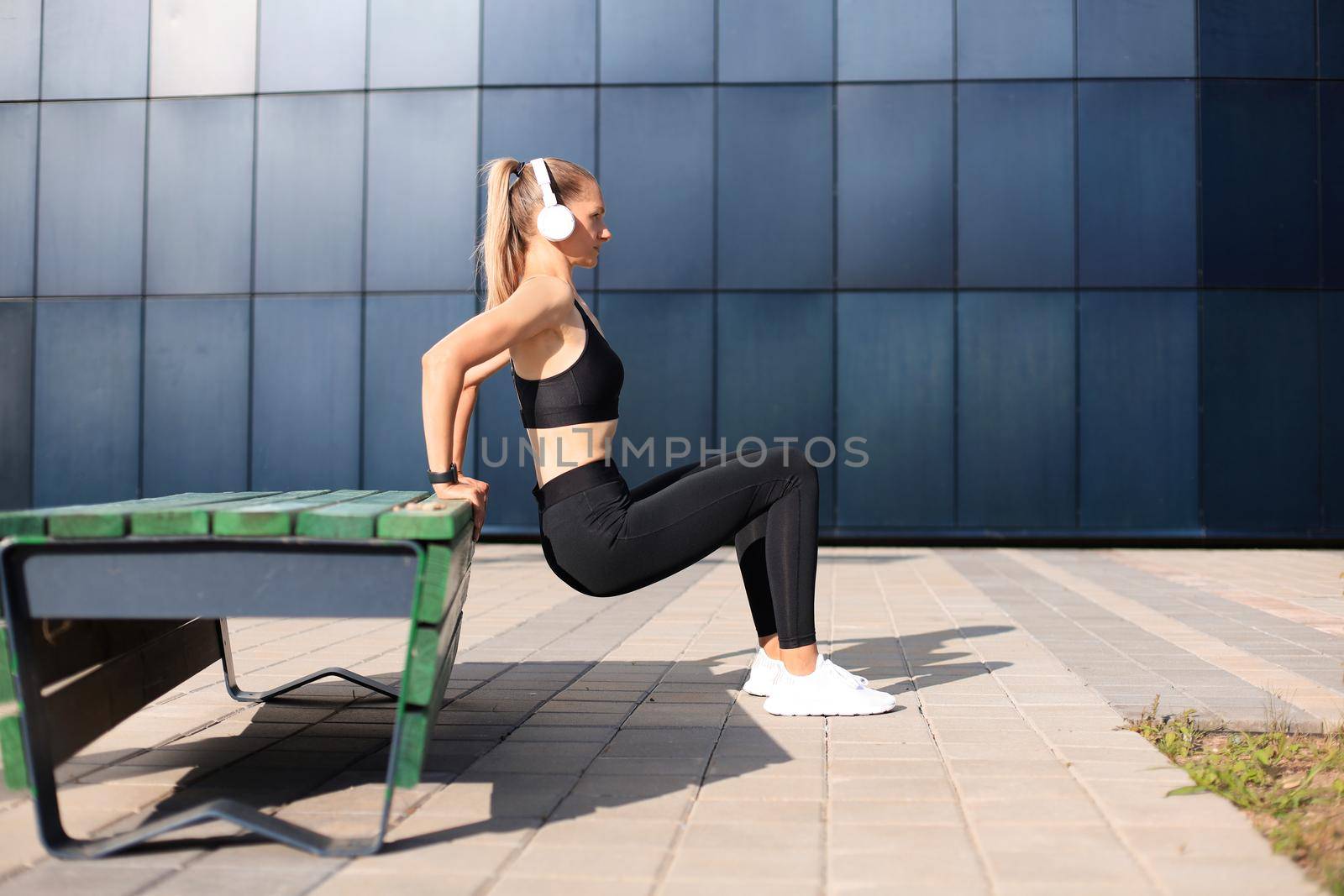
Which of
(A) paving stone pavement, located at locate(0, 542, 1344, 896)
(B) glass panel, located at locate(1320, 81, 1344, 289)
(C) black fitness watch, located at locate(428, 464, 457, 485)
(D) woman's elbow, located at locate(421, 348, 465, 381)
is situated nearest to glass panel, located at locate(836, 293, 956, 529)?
(B) glass panel, located at locate(1320, 81, 1344, 289)

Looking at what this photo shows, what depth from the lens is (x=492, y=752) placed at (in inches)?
140

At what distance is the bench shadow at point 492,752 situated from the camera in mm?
2924

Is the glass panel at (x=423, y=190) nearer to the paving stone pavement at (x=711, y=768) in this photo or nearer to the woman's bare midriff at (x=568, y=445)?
the paving stone pavement at (x=711, y=768)

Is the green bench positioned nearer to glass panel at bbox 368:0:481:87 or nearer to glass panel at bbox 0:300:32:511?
glass panel at bbox 368:0:481:87

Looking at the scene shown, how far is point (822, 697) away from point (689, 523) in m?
0.80

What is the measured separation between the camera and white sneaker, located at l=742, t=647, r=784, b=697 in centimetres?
423

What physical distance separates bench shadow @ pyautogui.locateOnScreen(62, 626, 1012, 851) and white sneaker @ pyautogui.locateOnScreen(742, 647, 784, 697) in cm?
4

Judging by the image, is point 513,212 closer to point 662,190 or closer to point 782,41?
point 662,190

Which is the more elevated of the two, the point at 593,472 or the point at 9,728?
the point at 593,472

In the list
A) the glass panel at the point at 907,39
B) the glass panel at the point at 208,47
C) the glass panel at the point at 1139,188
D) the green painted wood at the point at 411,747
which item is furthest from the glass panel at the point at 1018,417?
Answer: the green painted wood at the point at 411,747

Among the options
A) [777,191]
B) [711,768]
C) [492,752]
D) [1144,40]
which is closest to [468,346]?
[492,752]

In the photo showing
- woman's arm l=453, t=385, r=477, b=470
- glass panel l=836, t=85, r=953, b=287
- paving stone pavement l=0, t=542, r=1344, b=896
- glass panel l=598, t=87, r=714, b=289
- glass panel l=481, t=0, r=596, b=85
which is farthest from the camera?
glass panel l=481, t=0, r=596, b=85

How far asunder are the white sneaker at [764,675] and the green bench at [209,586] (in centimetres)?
184

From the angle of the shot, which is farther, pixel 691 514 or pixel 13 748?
pixel 691 514
